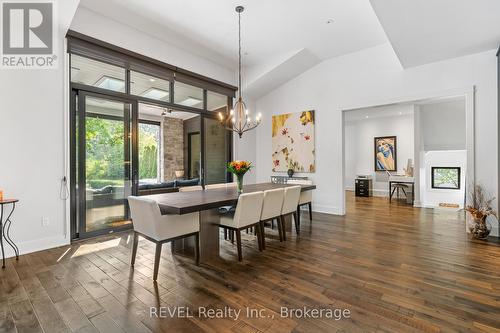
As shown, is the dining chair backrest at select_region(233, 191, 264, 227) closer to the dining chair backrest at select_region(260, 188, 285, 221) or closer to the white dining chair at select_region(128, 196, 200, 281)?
the dining chair backrest at select_region(260, 188, 285, 221)

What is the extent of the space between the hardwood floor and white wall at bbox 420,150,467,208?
149 inches

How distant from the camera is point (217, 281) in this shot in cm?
249

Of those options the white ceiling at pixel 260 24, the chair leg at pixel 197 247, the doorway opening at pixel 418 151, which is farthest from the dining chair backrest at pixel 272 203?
the doorway opening at pixel 418 151

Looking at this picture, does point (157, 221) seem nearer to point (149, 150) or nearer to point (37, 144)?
point (37, 144)

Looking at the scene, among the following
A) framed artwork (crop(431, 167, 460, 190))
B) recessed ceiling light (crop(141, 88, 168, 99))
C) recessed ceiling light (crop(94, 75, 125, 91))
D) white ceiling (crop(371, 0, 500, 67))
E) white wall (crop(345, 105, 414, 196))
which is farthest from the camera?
white wall (crop(345, 105, 414, 196))

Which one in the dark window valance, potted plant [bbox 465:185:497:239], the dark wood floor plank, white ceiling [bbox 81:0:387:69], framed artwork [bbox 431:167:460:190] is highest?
white ceiling [bbox 81:0:387:69]

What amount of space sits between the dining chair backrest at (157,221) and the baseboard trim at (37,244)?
62.4 inches

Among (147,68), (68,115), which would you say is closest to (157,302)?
(68,115)

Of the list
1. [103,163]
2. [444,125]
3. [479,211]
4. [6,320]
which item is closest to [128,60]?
[103,163]

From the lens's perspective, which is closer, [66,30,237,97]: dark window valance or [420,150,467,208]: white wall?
[66,30,237,97]: dark window valance

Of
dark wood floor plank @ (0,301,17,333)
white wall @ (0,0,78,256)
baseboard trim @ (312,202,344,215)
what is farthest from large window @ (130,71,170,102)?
baseboard trim @ (312,202,344,215)

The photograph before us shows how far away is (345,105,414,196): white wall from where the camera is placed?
845cm

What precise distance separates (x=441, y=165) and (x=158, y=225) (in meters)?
7.92

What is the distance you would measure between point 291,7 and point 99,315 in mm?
4519
